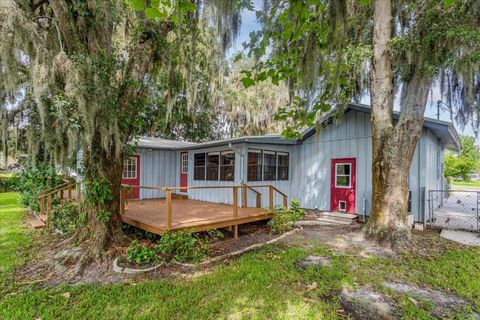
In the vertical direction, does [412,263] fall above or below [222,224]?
below

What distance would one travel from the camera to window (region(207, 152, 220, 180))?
9188 mm

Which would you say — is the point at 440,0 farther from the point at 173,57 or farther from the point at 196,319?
the point at 196,319

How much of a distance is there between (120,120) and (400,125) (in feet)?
18.8

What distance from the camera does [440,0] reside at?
4.65 metres

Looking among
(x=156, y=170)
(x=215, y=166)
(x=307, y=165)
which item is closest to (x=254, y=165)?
(x=215, y=166)

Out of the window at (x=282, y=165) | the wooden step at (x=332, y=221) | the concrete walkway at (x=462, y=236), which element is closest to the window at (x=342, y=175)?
the wooden step at (x=332, y=221)

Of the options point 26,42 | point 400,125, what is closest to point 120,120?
point 26,42

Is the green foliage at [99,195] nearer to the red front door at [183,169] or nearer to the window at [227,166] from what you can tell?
the window at [227,166]

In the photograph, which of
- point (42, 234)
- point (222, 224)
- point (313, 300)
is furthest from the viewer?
point (42, 234)

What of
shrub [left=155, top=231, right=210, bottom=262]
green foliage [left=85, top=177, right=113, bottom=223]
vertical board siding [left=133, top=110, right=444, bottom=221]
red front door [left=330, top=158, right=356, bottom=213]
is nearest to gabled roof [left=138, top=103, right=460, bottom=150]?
vertical board siding [left=133, top=110, right=444, bottom=221]

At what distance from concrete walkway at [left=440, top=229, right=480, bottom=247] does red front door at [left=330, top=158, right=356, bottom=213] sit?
237 centimetres

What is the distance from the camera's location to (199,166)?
9977 millimetres

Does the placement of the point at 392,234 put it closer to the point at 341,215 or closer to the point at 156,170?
the point at 341,215

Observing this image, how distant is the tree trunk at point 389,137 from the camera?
5.30m
